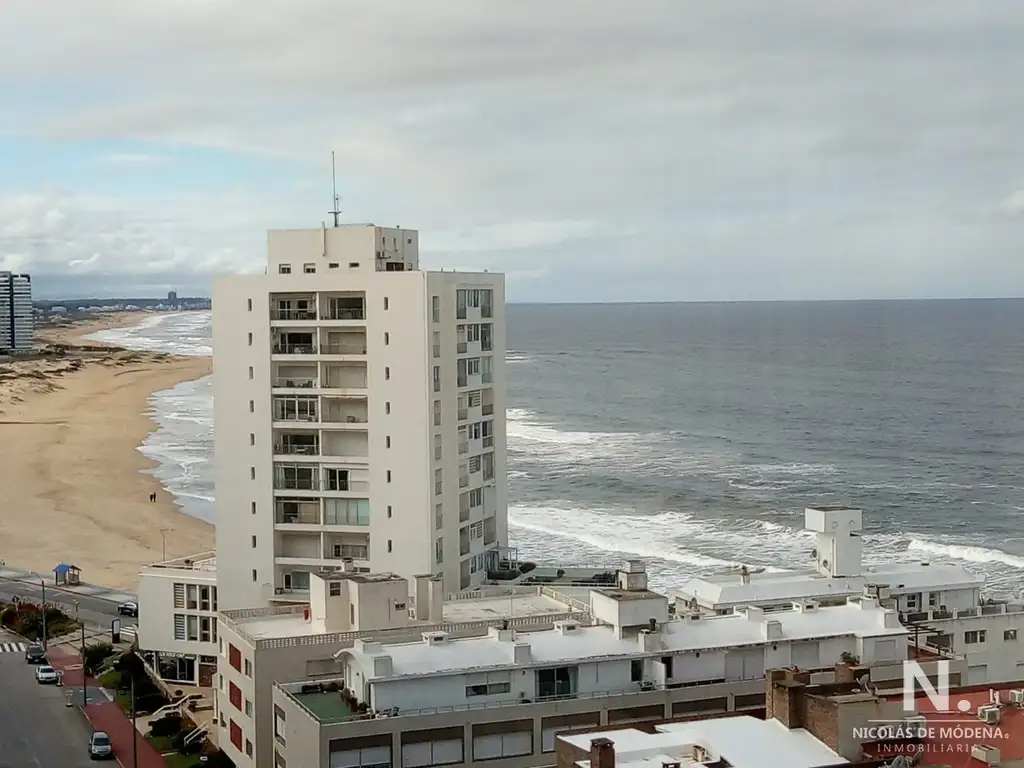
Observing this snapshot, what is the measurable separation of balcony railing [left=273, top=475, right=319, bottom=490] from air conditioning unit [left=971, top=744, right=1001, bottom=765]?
1267 inches

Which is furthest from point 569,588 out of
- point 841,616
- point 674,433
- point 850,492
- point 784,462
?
point 674,433

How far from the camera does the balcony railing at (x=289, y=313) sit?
55.5 m

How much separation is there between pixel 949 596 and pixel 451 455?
A: 1959 centimetres

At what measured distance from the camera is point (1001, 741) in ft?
95.9

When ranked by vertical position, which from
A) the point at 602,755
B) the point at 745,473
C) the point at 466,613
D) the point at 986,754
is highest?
the point at 602,755

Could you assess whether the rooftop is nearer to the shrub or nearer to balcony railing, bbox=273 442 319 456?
balcony railing, bbox=273 442 319 456

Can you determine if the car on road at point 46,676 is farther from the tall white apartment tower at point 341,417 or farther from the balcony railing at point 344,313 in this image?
the balcony railing at point 344,313

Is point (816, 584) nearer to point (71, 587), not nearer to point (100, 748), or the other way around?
point (100, 748)

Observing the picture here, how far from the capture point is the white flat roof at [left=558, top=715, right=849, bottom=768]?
29016 mm

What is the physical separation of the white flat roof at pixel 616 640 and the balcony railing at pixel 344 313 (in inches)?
764

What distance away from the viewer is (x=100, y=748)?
156 ft

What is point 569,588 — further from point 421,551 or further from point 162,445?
point 162,445

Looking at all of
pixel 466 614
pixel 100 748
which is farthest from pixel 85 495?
pixel 466 614

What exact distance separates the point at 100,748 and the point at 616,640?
19.3 m
